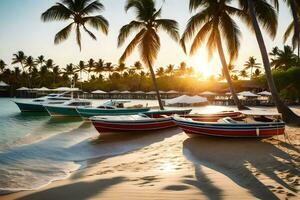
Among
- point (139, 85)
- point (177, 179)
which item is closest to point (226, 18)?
point (177, 179)

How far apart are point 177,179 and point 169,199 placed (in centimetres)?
156

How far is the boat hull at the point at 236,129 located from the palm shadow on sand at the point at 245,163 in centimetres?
30

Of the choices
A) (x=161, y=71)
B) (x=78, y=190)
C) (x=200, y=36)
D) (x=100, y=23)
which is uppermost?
(x=161, y=71)

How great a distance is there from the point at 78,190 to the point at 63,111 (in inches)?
994

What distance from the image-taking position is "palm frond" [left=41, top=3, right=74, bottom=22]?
87.6ft

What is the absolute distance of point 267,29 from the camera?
16797 millimetres

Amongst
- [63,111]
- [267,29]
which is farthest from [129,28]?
[63,111]

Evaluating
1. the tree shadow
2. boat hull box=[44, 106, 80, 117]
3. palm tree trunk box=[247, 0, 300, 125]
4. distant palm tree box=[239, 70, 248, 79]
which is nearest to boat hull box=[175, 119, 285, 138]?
palm tree trunk box=[247, 0, 300, 125]

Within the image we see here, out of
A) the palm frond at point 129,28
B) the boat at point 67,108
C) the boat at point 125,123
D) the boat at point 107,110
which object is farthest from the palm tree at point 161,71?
the boat at point 125,123

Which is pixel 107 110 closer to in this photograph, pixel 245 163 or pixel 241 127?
pixel 241 127

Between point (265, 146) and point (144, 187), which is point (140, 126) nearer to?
point (265, 146)

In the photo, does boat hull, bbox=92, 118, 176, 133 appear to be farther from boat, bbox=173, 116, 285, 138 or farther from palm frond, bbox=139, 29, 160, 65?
palm frond, bbox=139, 29, 160, 65

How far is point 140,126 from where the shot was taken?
17.2 meters

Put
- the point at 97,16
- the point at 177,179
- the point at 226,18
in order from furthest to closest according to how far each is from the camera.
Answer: the point at 97,16
the point at 226,18
the point at 177,179
